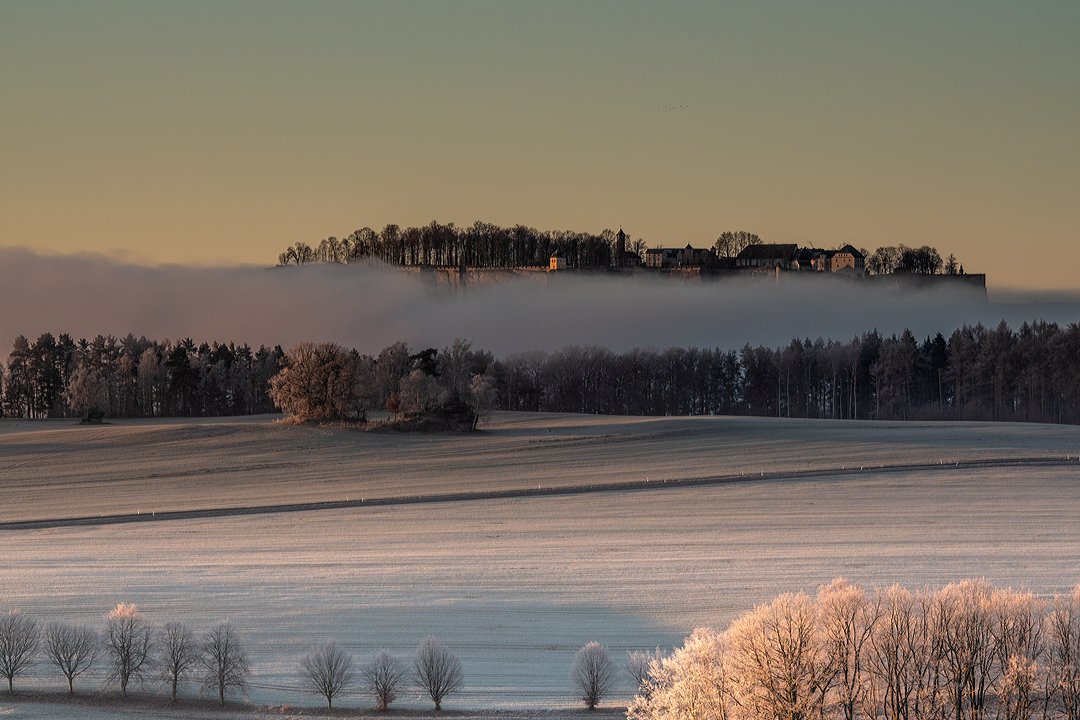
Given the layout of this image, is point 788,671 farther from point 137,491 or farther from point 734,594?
point 137,491

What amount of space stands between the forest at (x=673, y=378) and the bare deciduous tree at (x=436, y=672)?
78266 mm

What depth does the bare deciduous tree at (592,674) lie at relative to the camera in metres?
21.2

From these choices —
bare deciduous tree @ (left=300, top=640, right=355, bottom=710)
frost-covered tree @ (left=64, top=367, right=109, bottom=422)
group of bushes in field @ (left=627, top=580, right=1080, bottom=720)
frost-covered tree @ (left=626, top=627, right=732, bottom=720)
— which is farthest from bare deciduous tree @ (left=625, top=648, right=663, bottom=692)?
frost-covered tree @ (left=64, top=367, right=109, bottom=422)

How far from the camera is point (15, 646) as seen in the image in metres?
23.7

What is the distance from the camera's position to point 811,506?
4384 cm

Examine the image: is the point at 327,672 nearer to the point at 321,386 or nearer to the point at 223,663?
the point at 223,663

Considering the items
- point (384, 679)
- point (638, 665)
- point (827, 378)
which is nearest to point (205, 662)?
point (384, 679)

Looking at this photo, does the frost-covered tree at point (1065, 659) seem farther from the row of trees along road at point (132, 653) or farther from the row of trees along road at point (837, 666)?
the row of trees along road at point (132, 653)

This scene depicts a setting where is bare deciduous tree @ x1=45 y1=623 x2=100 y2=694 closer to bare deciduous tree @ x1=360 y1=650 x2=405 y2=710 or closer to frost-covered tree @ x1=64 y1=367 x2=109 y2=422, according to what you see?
bare deciduous tree @ x1=360 y1=650 x2=405 y2=710

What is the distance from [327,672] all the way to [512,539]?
16173 mm

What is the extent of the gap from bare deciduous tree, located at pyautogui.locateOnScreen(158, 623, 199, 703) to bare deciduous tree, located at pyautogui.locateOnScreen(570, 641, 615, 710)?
8867 mm

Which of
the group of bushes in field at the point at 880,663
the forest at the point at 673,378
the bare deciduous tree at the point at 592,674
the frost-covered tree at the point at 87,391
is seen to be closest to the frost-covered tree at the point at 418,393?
the forest at the point at 673,378

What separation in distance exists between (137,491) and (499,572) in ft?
95.0

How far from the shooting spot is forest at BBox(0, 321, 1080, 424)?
104 meters
